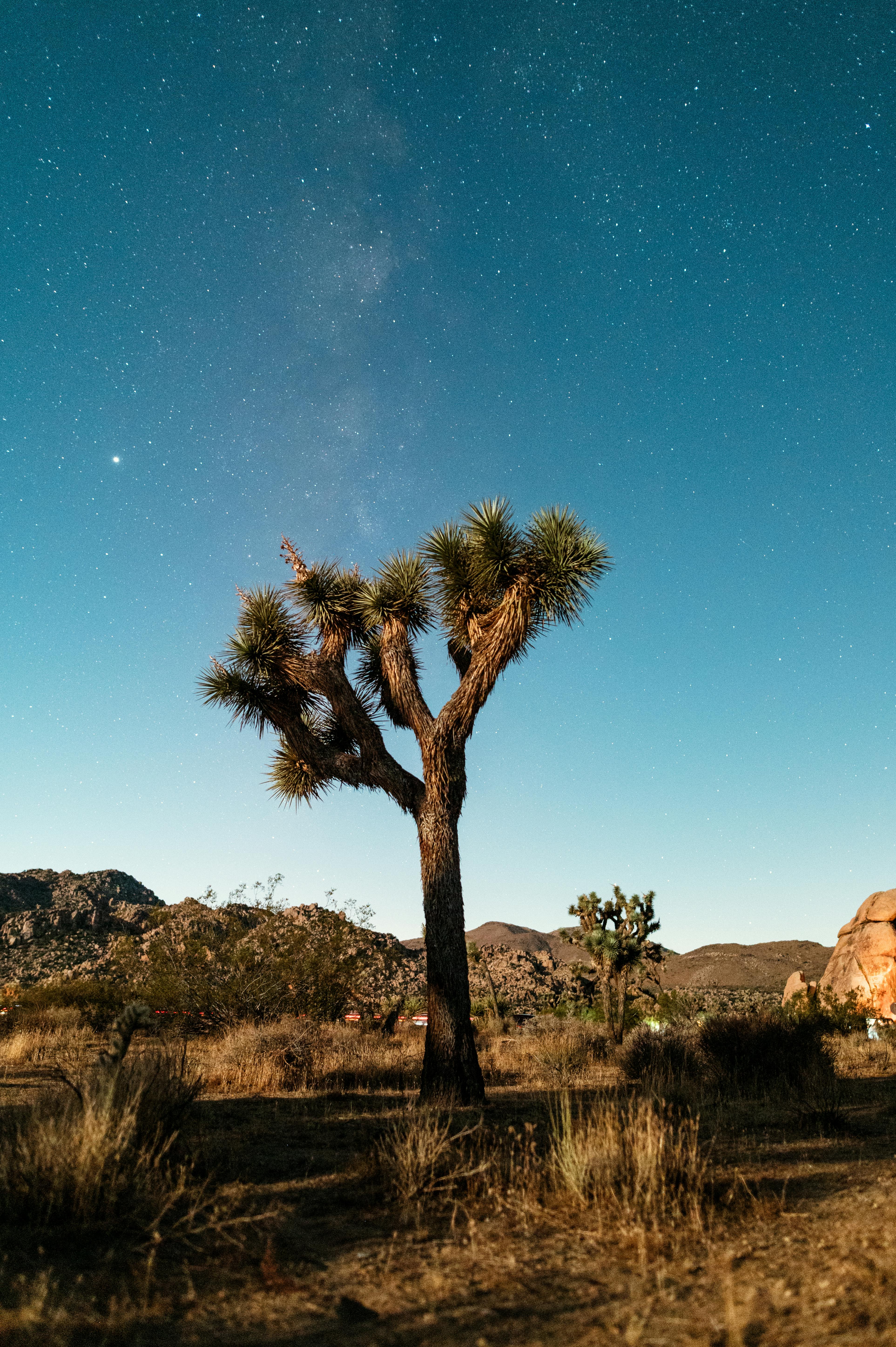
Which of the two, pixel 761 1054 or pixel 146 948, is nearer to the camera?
pixel 761 1054

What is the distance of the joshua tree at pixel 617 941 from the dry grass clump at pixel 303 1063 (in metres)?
8.52

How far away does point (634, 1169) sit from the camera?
5027 millimetres

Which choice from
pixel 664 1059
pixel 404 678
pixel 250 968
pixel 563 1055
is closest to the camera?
pixel 404 678

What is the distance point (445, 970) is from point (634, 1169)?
4.76 m

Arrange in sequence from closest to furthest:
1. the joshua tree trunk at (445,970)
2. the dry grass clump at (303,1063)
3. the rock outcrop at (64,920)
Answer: the joshua tree trunk at (445,970) < the dry grass clump at (303,1063) < the rock outcrop at (64,920)

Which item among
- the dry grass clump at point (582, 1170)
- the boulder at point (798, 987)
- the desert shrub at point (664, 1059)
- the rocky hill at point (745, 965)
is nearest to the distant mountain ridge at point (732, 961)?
the rocky hill at point (745, 965)

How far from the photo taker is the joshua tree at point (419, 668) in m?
9.72

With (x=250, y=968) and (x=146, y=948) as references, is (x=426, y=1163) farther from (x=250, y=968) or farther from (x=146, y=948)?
(x=146, y=948)

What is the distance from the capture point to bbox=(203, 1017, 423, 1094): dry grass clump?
10.4 m

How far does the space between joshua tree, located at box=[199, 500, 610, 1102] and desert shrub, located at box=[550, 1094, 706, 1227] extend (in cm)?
422

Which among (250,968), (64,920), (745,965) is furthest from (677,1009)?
(745,965)

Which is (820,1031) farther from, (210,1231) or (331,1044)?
(210,1231)

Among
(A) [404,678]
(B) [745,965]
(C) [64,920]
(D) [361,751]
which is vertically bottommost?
(B) [745,965]

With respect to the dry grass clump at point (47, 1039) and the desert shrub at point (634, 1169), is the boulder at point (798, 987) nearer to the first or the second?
the dry grass clump at point (47, 1039)
